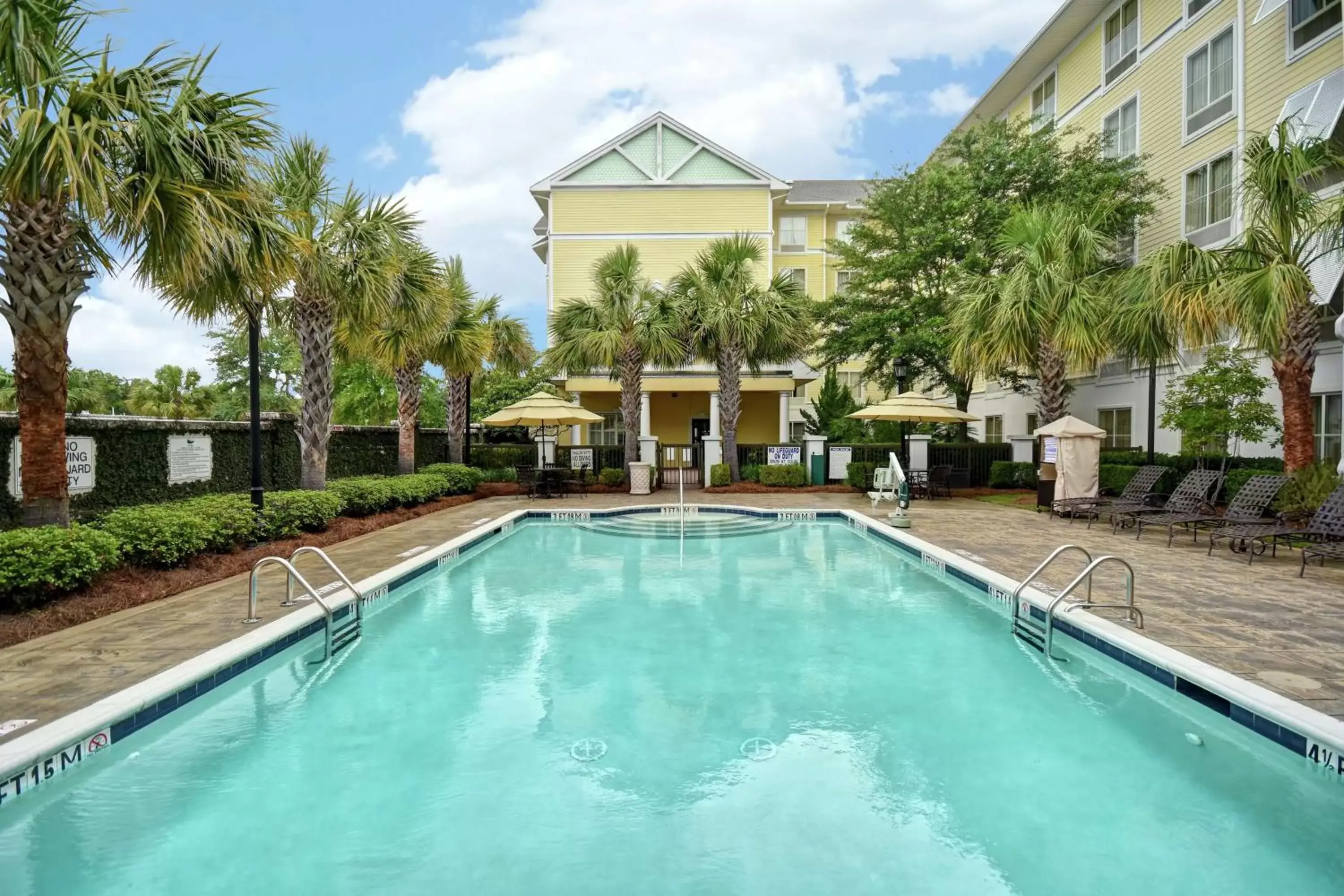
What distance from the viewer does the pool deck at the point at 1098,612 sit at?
A: 461 centimetres

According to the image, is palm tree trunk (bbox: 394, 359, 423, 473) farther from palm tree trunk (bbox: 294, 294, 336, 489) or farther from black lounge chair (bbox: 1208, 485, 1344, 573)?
black lounge chair (bbox: 1208, 485, 1344, 573)

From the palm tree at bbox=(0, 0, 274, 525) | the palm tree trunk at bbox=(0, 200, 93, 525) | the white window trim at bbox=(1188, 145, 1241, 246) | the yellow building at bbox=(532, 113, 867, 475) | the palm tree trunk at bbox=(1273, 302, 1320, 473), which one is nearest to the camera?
the palm tree at bbox=(0, 0, 274, 525)

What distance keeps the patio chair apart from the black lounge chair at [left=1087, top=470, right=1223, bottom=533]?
350 millimetres

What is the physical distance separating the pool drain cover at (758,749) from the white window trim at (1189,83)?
63.1ft

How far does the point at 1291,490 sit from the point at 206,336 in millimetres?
53727

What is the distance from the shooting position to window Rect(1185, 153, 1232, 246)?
16.7 metres

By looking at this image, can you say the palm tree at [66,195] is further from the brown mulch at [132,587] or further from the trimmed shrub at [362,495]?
the trimmed shrub at [362,495]

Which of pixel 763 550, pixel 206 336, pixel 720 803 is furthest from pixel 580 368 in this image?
pixel 206 336

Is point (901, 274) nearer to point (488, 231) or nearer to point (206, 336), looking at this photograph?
point (488, 231)

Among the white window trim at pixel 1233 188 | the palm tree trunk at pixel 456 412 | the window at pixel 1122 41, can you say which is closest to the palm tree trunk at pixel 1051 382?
the white window trim at pixel 1233 188

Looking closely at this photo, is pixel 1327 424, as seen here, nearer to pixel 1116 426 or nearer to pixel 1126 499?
pixel 1126 499

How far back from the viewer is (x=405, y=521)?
13875 millimetres

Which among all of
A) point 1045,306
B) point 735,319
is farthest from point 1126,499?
point 735,319

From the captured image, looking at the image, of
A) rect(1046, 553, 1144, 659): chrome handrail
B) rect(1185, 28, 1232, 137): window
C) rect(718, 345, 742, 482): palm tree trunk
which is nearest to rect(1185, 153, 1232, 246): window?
rect(1185, 28, 1232, 137): window
